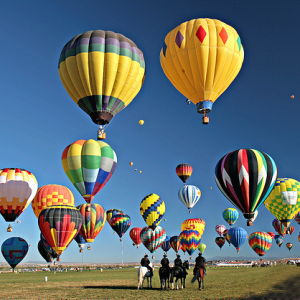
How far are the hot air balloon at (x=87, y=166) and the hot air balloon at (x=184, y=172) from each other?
75.6ft

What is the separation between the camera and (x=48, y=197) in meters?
35.7

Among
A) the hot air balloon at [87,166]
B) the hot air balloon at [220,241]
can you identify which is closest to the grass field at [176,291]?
the hot air balloon at [87,166]

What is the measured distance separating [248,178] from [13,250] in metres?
31.2

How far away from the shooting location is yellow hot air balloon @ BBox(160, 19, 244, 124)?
71.0 ft

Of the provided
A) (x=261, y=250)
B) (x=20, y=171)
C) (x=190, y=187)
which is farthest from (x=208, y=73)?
(x=261, y=250)

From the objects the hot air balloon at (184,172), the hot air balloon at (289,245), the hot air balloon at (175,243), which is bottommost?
the hot air balloon at (289,245)

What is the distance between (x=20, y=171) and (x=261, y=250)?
34799 millimetres

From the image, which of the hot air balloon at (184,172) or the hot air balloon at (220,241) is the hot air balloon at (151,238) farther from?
the hot air balloon at (220,241)

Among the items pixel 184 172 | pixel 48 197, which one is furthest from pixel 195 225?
pixel 48 197

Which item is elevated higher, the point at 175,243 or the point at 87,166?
the point at 87,166

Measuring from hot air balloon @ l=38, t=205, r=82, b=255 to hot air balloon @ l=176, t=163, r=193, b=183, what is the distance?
77.9 ft

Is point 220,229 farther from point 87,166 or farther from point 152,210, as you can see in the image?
point 87,166

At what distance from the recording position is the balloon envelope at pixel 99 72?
73.2 ft

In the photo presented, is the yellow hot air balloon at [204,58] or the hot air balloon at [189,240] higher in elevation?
the yellow hot air balloon at [204,58]
